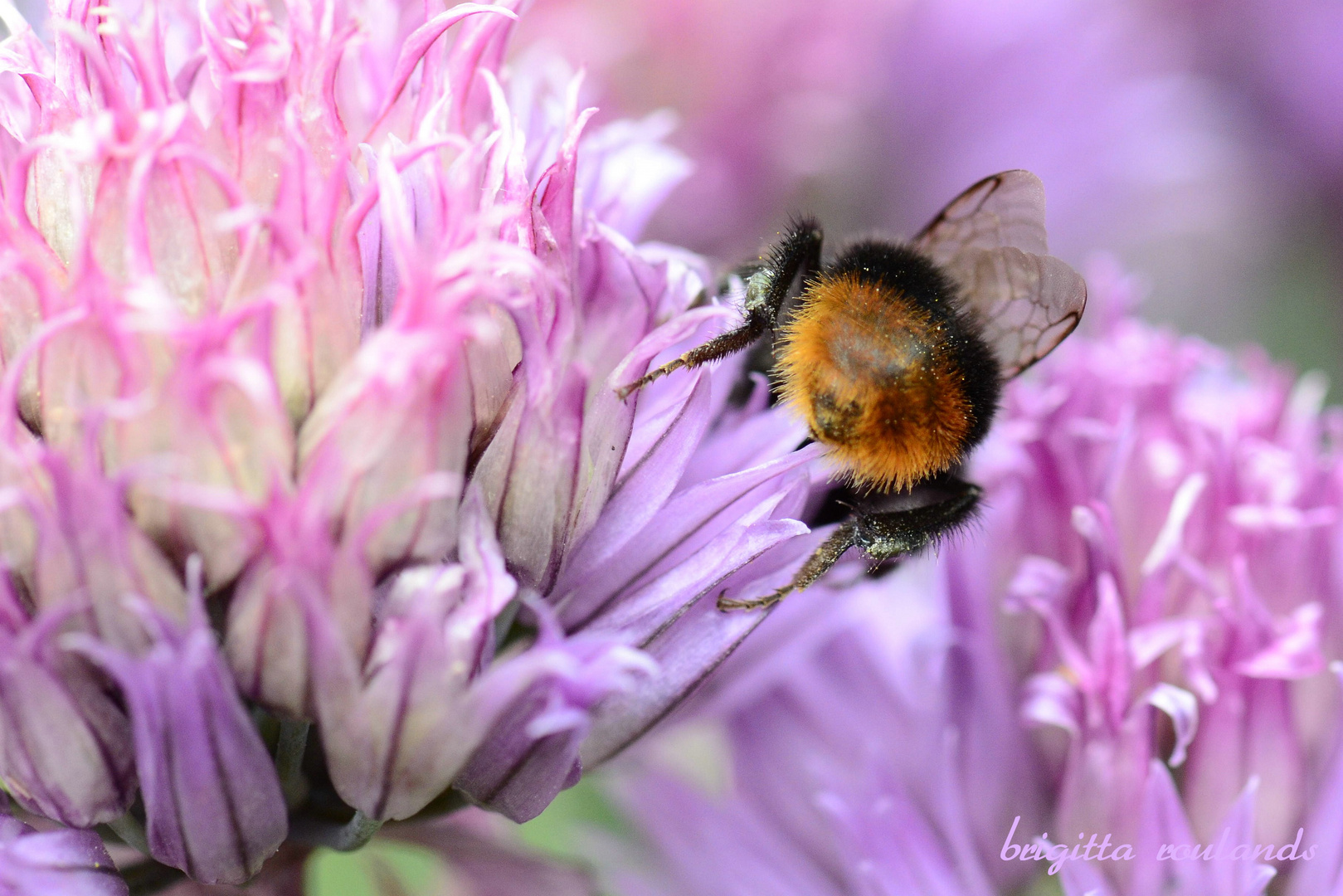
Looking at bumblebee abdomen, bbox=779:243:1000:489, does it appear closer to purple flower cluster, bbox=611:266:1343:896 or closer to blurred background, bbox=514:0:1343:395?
purple flower cluster, bbox=611:266:1343:896

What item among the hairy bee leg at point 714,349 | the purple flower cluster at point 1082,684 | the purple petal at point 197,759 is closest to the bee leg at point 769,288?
the hairy bee leg at point 714,349

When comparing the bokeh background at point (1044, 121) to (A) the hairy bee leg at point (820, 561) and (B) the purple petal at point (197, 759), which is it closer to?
(A) the hairy bee leg at point (820, 561)

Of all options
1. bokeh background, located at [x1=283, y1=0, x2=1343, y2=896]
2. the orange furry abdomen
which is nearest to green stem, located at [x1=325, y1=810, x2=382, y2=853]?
the orange furry abdomen

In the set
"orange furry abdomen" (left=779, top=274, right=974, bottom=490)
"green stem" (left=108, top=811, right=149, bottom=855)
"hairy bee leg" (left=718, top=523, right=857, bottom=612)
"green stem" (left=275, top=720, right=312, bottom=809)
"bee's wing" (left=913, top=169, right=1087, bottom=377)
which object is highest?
"bee's wing" (left=913, top=169, right=1087, bottom=377)

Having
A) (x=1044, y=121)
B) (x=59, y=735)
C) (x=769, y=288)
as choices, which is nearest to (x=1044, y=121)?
(x=1044, y=121)

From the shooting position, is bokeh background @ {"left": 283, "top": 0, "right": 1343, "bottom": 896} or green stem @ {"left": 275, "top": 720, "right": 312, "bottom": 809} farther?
bokeh background @ {"left": 283, "top": 0, "right": 1343, "bottom": 896}

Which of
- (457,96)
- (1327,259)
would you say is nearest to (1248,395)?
(457,96)
